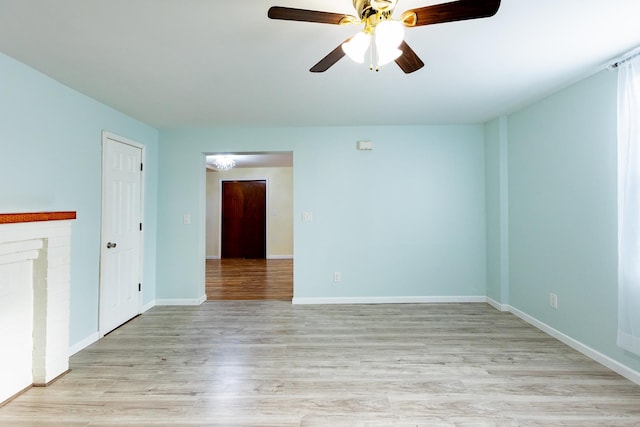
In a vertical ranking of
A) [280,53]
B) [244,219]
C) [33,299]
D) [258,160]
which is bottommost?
[33,299]

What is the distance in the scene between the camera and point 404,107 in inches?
128

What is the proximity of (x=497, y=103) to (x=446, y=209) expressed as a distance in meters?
1.36

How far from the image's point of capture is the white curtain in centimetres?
208

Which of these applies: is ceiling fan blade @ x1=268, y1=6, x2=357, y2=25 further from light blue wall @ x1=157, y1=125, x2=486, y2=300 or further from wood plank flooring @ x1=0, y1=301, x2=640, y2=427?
light blue wall @ x1=157, y1=125, x2=486, y2=300

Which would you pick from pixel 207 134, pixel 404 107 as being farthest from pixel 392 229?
pixel 207 134

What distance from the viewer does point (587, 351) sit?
8.25 ft

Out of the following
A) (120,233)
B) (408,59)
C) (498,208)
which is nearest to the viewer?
(408,59)

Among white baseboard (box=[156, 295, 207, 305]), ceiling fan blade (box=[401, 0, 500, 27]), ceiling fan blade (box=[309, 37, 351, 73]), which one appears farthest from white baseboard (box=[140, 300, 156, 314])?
ceiling fan blade (box=[401, 0, 500, 27])

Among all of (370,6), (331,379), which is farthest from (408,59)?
(331,379)

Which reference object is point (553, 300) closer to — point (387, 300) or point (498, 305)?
point (498, 305)

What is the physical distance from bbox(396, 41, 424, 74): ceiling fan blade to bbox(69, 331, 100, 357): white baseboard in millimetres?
3373

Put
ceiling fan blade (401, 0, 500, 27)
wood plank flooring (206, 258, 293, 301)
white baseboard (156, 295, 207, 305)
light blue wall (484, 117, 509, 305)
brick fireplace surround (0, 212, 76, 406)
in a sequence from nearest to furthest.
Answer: ceiling fan blade (401, 0, 500, 27), brick fireplace surround (0, 212, 76, 406), light blue wall (484, 117, 509, 305), white baseboard (156, 295, 207, 305), wood plank flooring (206, 258, 293, 301)

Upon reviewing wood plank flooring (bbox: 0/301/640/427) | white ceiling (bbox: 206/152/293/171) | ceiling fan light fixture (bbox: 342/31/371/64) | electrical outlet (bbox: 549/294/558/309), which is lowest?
wood plank flooring (bbox: 0/301/640/427)

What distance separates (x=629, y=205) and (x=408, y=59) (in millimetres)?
1874
